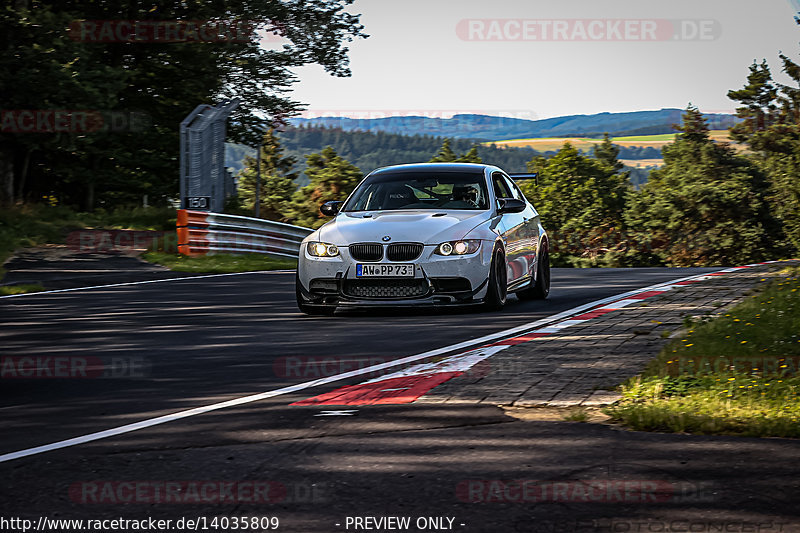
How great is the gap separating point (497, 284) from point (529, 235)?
5.84 ft

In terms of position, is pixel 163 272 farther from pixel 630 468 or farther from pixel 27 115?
pixel 630 468

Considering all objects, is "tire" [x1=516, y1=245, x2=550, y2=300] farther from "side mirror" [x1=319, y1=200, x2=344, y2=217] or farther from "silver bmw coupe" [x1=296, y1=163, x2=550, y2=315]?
"side mirror" [x1=319, y1=200, x2=344, y2=217]

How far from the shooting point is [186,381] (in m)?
7.66

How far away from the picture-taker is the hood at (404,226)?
11.5 metres

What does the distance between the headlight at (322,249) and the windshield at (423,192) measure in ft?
3.67

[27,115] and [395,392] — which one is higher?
[27,115]

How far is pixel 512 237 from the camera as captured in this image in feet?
41.5

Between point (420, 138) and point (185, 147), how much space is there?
448 feet

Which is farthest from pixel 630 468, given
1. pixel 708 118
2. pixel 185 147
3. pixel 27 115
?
pixel 708 118

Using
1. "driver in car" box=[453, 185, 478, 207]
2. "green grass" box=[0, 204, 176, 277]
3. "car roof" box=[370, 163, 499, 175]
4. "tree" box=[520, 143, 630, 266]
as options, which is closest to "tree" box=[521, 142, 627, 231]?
"tree" box=[520, 143, 630, 266]

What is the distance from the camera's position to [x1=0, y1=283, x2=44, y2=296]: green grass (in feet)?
50.0

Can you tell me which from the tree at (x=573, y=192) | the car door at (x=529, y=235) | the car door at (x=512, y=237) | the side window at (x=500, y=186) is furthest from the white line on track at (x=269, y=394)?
the tree at (x=573, y=192)
